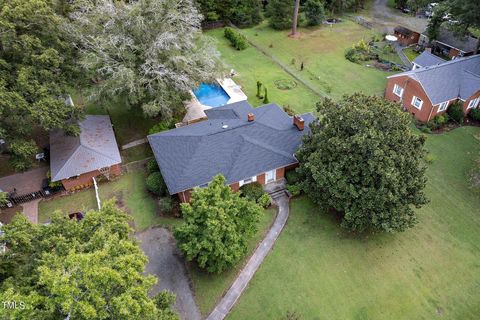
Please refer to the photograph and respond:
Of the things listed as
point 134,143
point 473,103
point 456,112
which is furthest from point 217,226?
point 473,103

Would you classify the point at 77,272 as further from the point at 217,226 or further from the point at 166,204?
the point at 166,204

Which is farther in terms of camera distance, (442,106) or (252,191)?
(442,106)

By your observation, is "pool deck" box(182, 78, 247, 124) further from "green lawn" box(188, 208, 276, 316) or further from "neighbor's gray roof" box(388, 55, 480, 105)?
"neighbor's gray roof" box(388, 55, 480, 105)

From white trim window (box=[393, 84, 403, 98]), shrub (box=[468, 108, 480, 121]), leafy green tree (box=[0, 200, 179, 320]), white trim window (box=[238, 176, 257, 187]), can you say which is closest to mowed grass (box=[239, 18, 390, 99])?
white trim window (box=[393, 84, 403, 98])

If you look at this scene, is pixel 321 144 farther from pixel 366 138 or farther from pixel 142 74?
pixel 142 74

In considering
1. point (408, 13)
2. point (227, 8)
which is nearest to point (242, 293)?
point (227, 8)

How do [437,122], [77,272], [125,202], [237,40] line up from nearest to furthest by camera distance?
[77,272], [125,202], [437,122], [237,40]

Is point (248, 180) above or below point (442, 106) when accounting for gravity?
below
